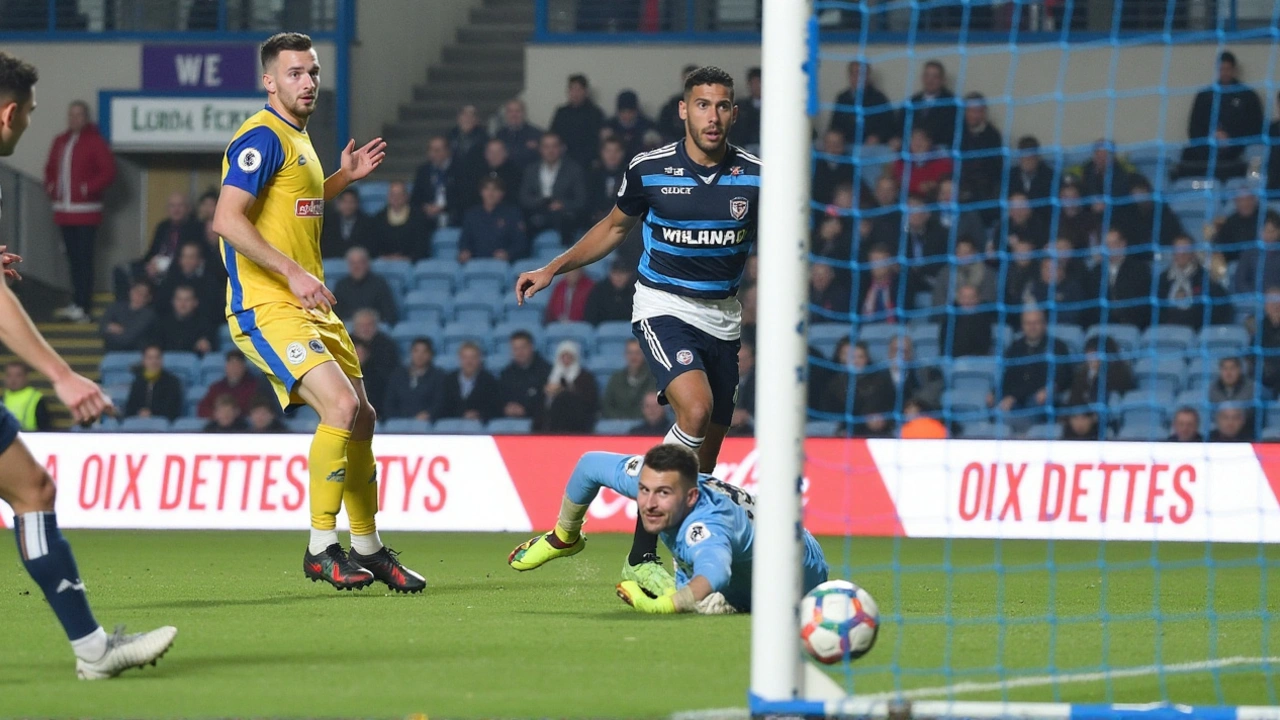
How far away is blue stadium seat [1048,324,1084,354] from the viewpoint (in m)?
13.3

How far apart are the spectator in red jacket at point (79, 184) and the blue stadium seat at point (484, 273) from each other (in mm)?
4244

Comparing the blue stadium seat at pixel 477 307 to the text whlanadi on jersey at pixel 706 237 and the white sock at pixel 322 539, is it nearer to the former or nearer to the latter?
the text whlanadi on jersey at pixel 706 237

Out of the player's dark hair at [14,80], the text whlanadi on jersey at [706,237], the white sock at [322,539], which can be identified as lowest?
the white sock at [322,539]

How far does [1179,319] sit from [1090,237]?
3.61 ft

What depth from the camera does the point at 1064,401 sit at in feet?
41.2

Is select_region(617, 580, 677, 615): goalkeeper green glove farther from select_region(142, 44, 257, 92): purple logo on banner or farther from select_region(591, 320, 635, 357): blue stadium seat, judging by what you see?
select_region(142, 44, 257, 92): purple logo on banner

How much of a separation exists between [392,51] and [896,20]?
19.1ft

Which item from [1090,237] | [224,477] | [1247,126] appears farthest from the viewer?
[1247,126]

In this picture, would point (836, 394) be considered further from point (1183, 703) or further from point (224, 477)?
point (1183, 703)

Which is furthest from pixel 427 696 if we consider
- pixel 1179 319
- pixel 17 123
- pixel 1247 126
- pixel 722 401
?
pixel 1247 126

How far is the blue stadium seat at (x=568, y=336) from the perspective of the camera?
49.1ft

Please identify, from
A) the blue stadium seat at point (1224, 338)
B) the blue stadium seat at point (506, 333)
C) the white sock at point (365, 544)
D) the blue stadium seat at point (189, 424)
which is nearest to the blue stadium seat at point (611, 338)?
the blue stadium seat at point (506, 333)

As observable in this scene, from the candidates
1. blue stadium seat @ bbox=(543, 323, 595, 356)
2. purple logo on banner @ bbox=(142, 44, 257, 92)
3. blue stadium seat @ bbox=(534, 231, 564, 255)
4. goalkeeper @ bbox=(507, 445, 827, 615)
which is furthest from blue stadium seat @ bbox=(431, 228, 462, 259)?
goalkeeper @ bbox=(507, 445, 827, 615)

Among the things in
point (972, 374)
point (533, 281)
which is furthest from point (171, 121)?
point (533, 281)
